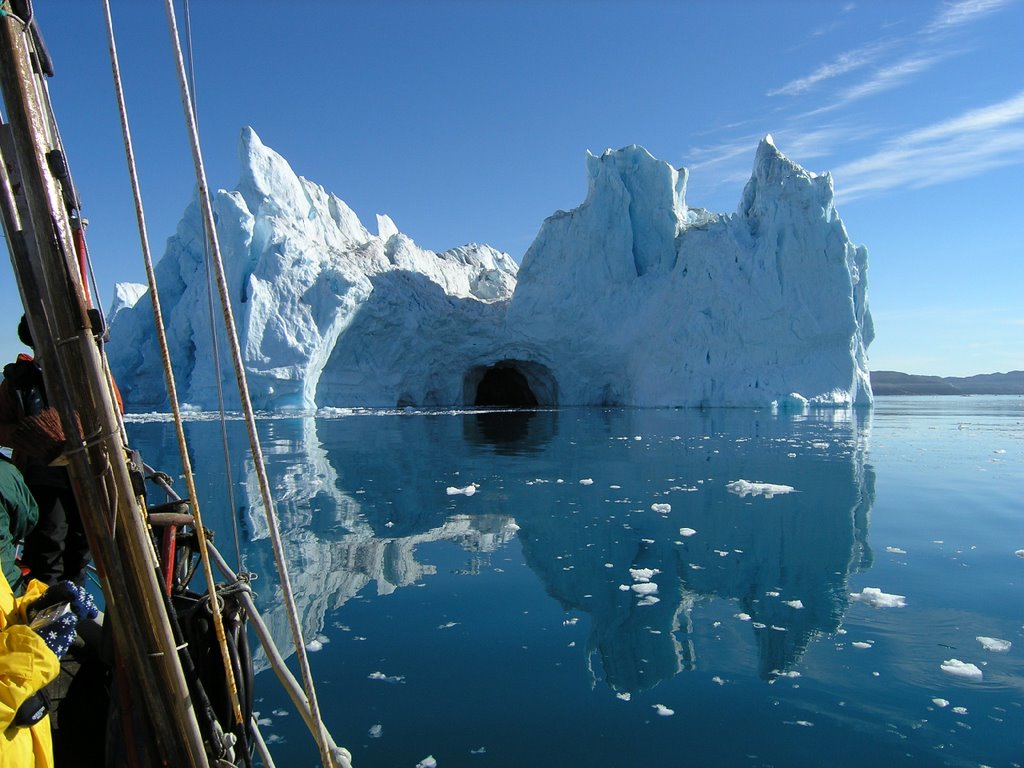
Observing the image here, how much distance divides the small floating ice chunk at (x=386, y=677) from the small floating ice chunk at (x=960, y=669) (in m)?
2.85

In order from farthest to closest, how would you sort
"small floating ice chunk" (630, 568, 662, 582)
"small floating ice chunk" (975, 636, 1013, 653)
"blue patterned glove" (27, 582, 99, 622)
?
"small floating ice chunk" (630, 568, 662, 582), "small floating ice chunk" (975, 636, 1013, 653), "blue patterned glove" (27, 582, 99, 622)

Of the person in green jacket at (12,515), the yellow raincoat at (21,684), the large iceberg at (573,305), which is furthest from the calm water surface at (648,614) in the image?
the large iceberg at (573,305)

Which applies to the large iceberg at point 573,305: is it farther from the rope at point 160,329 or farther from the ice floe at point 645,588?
the rope at point 160,329

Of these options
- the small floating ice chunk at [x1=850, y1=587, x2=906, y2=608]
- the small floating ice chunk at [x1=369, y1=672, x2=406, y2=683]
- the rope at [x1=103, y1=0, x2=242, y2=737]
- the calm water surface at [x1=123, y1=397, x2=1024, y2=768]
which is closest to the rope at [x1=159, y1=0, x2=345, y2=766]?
the rope at [x1=103, y1=0, x2=242, y2=737]

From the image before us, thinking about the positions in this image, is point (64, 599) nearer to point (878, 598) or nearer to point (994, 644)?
point (994, 644)

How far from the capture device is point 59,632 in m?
1.60

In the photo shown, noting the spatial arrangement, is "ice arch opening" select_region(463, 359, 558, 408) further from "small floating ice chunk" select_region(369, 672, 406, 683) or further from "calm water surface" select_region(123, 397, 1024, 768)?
"small floating ice chunk" select_region(369, 672, 406, 683)

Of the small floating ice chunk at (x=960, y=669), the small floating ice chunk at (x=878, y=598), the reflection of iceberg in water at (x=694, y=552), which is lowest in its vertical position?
the small floating ice chunk at (x=960, y=669)

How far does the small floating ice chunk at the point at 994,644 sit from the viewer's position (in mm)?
3773

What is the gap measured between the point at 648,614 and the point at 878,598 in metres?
1.60

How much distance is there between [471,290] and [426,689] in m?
31.4

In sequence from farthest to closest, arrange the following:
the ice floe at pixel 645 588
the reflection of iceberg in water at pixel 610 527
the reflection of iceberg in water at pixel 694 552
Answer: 1. the ice floe at pixel 645 588
2. the reflection of iceberg in water at pixel 610 527
3. the reflection of iceberg in water at pixel 694 552

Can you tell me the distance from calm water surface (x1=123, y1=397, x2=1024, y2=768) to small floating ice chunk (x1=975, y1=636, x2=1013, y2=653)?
24 mm

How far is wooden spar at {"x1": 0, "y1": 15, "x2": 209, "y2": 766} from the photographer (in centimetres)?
152
